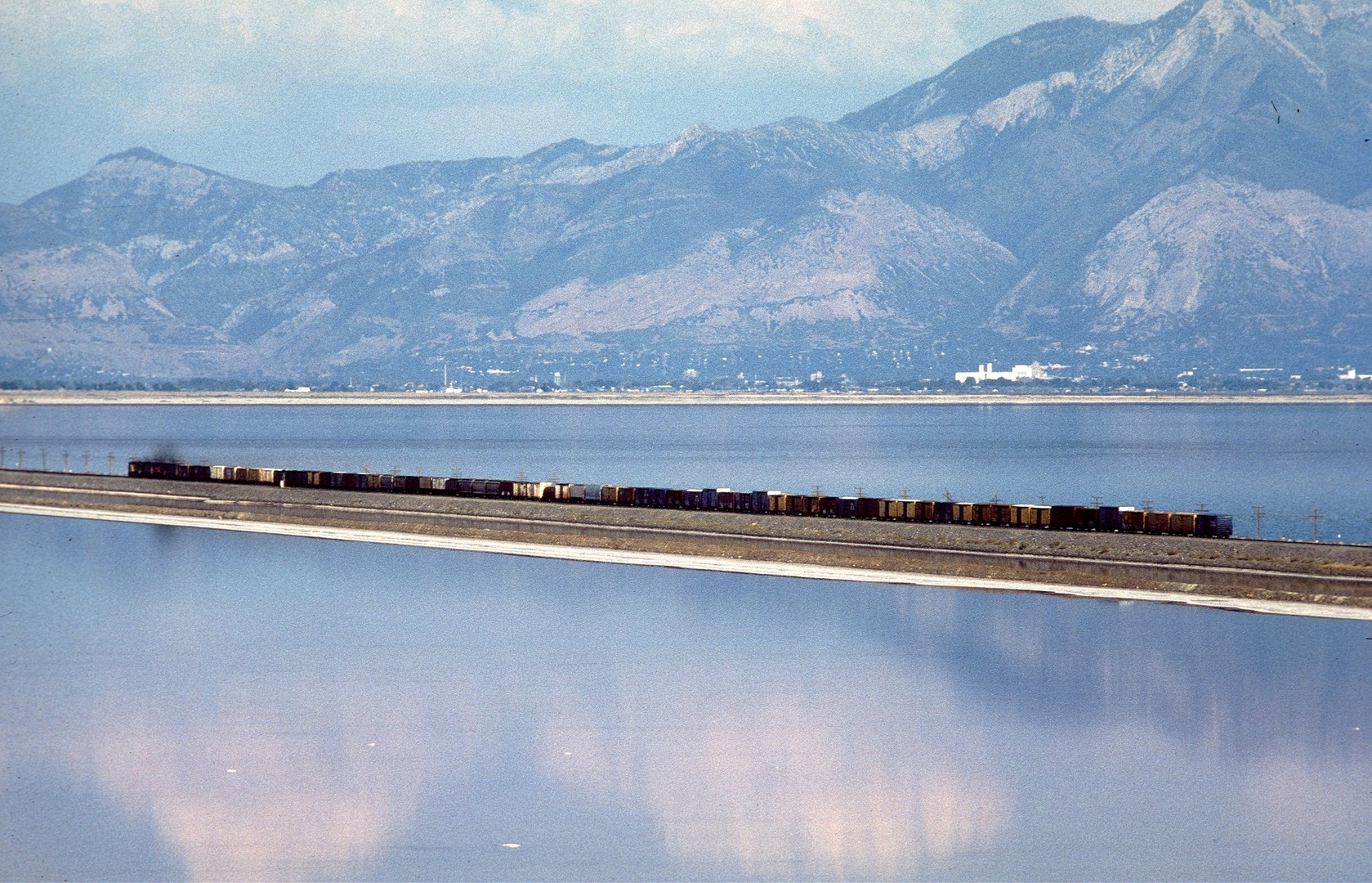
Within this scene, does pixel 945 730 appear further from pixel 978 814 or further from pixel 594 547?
pixel 594 547

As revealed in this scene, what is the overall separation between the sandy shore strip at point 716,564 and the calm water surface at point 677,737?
1510 millimetres

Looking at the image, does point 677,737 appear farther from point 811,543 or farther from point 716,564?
point 811,543

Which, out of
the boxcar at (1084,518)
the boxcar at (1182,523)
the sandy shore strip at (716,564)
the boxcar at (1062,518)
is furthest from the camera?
the boxcar at (1062,518)

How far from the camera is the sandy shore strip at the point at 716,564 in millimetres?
65938

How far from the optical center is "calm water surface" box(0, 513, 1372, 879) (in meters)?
36.2

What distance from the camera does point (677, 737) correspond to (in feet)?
151

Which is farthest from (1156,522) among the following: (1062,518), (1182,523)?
(1062,518)

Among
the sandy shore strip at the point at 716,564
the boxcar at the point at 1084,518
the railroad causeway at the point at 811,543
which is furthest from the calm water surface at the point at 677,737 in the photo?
the boxcar at the point at 1084,518

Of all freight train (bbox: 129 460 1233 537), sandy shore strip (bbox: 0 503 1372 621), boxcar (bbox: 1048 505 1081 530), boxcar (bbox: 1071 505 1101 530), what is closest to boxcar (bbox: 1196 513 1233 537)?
freight train (bbox: 129 460 1233 537)

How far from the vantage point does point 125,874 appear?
34.7 meters

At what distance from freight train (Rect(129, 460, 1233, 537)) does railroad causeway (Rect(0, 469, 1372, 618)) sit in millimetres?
1770

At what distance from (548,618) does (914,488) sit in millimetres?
86144

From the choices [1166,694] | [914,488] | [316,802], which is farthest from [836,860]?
[914,488]

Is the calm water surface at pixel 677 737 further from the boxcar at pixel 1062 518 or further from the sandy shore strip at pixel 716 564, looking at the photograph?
the boxcar at pixel 1062 518
